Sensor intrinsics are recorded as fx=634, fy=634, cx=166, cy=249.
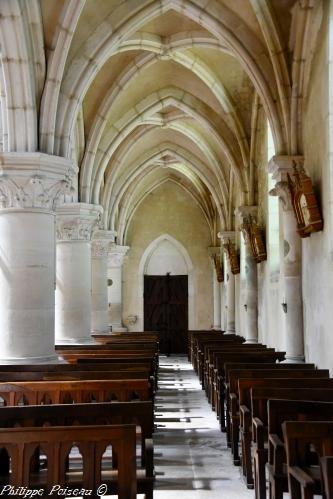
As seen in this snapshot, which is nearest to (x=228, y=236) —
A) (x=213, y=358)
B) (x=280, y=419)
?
(x=213, y=358)

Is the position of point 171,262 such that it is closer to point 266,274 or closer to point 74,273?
point 266,274

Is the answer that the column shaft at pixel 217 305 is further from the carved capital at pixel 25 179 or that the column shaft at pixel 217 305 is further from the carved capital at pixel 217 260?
the carved capital at pixel 25 179

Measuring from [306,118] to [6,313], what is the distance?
5368 mm

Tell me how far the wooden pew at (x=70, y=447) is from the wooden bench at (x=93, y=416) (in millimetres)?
609

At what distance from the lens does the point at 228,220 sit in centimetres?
2000

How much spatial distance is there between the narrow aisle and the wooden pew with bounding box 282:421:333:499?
1743mm

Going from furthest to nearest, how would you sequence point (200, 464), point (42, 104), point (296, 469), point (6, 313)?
point (42, 104) → point (6, 313) → point (200, 464) → point (296, 469)

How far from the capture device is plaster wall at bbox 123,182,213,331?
2684 cm

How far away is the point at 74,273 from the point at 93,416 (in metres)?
9.06

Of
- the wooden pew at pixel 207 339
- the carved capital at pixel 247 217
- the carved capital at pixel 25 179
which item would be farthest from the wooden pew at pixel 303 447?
the carved capital at pixel 247 217

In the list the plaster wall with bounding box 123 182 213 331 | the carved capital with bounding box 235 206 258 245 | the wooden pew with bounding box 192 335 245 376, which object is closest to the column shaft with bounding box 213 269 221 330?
the plaster wall with bounding box 123 182 213 331

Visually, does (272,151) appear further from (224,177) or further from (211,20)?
(224,177)

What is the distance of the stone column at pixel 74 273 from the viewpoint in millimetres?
12820

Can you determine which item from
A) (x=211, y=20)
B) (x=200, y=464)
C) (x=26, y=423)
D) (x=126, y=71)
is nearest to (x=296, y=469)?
(x=26, y=423)
